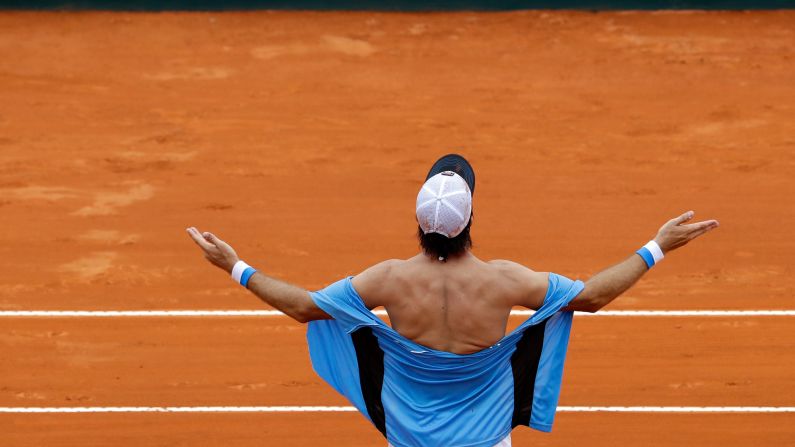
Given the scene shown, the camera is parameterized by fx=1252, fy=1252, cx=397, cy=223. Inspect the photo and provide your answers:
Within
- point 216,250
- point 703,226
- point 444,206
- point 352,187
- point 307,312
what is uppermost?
point 444,206

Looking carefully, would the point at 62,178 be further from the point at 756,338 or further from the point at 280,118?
the point at 756,338

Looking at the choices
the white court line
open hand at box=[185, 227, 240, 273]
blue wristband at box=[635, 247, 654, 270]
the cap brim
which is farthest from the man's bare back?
the white court line

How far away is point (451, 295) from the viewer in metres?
5.02

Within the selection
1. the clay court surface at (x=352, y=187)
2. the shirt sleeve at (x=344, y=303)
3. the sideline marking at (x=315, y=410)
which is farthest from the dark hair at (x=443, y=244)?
the sideline marking at (x=315, y=410)

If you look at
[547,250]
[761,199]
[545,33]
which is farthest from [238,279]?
[545,33]

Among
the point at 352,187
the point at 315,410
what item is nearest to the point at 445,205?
the point at 315,410

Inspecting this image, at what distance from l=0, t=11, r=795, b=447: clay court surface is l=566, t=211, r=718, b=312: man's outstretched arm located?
3.74 m

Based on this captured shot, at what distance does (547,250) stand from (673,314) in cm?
174

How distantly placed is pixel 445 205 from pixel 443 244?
191 mm

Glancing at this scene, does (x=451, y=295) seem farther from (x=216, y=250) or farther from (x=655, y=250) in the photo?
(x=216, y=250)

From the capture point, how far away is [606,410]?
8984 mm

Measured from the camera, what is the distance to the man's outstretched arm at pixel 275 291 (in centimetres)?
507

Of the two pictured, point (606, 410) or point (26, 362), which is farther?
point (26, 362)

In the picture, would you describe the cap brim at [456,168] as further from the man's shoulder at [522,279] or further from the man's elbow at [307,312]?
the man's elbow at [307,312]
